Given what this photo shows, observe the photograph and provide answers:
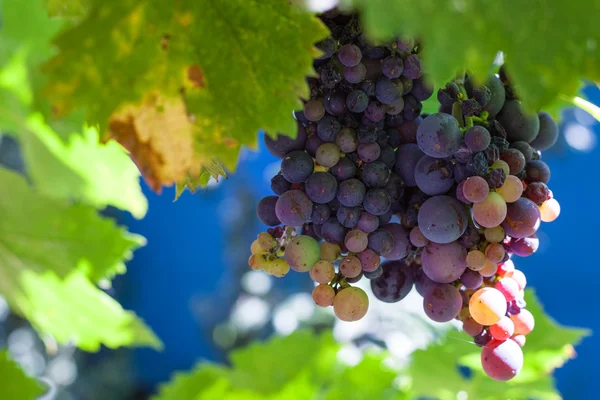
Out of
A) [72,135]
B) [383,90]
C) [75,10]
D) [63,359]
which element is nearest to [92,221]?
[72,135]

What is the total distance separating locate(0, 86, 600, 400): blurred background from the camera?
1.85 m

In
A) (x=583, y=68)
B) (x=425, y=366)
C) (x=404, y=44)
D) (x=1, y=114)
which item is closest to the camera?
(x=583, y=68)

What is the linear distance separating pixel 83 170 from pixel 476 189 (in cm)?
41

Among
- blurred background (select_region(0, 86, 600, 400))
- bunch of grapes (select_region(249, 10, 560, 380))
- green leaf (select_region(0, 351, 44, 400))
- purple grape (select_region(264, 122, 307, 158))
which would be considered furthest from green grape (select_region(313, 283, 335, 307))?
blurred background (select_region(0, 86, 600, 400))

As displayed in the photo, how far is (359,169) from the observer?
41 cm

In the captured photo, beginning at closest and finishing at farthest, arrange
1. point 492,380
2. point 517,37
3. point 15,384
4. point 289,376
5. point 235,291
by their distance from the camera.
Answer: point 517,37 < point 15,384 < point 492,380 < point 289,376 < point 235,291

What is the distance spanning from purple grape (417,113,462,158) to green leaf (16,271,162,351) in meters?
0.36

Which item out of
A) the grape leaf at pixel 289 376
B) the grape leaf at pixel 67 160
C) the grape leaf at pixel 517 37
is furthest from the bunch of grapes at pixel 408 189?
the grape leaf at pixel 289 376

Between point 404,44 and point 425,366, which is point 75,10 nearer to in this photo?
point 404,44

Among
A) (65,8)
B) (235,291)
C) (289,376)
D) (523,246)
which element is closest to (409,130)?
(523,246)

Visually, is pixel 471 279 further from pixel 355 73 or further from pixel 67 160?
pixel 67 160

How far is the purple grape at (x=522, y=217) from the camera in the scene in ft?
1.27

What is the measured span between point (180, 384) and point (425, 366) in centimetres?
36

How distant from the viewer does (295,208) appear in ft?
1.30
